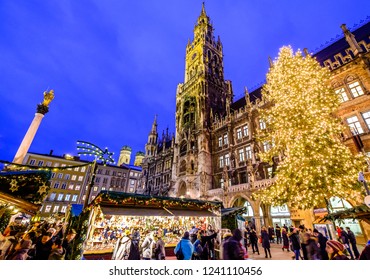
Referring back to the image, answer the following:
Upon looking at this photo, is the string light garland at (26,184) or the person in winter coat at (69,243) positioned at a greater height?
the string light garland at (26,184)

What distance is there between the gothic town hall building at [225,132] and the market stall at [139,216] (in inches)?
387

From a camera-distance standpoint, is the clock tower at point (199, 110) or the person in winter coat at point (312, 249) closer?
the person in winter coat at point (312, 249)

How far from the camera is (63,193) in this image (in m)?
48.6

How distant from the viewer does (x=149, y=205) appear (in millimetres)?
8547

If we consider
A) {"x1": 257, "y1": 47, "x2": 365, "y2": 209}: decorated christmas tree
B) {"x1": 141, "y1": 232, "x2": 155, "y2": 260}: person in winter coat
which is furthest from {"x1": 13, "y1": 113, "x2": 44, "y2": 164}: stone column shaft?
{"x1": 257, "y1": 47, "x2": 365, "y2": 209}: decorated christmas tree

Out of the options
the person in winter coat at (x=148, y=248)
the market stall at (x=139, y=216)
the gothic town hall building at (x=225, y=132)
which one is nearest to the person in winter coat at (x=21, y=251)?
the market stall at (x=139, y=216)

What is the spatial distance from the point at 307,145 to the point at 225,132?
55.0 ft

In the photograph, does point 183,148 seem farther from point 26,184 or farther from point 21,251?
point 21,251

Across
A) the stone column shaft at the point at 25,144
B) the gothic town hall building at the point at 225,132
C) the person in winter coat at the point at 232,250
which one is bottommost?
the person in winter coat at the point at 232,250

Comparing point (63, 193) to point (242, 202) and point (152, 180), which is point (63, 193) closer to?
point (152, 180)

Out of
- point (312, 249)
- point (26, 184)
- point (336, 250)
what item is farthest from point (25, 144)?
point (312, 249)

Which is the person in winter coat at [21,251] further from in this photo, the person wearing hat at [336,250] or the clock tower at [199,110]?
the clock tower at [199,110]

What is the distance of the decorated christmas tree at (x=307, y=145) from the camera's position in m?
10.2

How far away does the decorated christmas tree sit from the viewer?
10195mm
